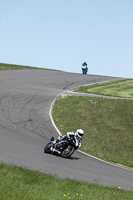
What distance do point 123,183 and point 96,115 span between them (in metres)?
14.4

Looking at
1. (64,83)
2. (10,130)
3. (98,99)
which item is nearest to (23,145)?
(10,130)

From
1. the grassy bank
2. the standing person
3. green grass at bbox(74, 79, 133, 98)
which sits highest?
the standing person

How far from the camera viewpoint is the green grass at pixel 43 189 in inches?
281

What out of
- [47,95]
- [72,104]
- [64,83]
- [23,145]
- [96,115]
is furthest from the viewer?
[64,83]

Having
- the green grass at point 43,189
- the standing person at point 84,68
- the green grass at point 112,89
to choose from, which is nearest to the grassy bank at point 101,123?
the green grass at point 112,89

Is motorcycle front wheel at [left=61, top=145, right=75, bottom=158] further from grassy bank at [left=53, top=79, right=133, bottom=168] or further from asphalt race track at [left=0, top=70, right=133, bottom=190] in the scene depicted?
grassy bank at [left=53, top=79, right=133, bottom=168]

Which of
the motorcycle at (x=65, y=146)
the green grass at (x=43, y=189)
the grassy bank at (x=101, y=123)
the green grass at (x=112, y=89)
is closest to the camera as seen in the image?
the green grass at (x=43, y=189)

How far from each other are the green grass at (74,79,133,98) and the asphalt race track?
182 centimetres

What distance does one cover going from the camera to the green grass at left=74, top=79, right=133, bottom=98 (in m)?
35.2

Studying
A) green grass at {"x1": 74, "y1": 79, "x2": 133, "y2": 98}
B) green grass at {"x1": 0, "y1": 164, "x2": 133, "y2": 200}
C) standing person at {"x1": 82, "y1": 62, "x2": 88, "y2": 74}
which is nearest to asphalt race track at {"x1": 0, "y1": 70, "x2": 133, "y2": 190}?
green grass at {"x1": 0, "y1": 164, "x2": 133, "y2": 200}

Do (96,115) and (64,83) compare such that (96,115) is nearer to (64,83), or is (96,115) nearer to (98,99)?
(98,99)

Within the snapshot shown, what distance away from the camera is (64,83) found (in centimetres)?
3931

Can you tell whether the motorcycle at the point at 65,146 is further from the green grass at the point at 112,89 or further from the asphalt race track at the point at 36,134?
the green grass at the point at 112,89

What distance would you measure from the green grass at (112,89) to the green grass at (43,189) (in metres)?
25.1
